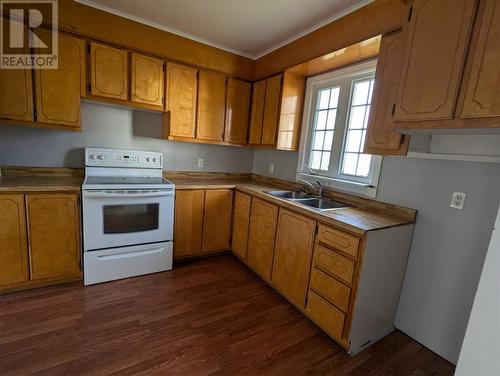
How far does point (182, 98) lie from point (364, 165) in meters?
1.99

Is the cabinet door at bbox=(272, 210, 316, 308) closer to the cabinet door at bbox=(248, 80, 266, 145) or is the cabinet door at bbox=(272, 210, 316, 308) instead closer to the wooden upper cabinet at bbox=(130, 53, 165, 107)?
the cabinet door at bbox=(248, 80, 266, 145)

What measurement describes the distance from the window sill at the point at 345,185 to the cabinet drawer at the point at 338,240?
609 millimetres

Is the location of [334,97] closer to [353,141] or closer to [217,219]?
[353,141]

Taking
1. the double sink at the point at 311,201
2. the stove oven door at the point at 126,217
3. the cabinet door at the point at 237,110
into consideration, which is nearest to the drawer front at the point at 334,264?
the double sink at the point at 311,201

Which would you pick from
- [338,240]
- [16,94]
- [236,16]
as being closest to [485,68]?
[338,240]

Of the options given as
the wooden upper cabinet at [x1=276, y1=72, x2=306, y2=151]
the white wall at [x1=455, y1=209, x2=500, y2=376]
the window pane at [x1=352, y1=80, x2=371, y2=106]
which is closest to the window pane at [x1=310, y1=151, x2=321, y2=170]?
the wooden upper cabinet at [x1=276, y1=72, x2=306, y2=151]

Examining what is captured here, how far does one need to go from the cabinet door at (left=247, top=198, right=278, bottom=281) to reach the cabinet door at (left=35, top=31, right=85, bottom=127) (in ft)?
6.19

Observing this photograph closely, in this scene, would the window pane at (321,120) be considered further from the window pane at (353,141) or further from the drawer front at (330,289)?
the drawer front at (330,289)

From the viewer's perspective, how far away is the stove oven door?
214 centimetres

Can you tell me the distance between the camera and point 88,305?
1.97 m

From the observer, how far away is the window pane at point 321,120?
264 centimetres

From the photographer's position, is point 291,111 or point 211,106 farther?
point 211,106

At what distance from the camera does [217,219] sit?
9.43 ft

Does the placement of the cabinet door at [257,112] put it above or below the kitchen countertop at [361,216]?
above
